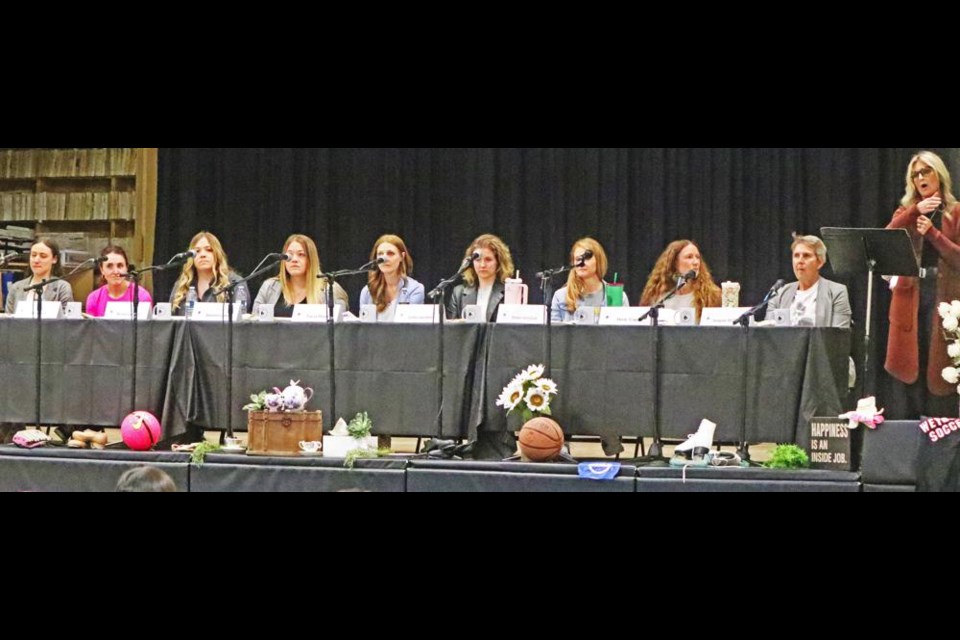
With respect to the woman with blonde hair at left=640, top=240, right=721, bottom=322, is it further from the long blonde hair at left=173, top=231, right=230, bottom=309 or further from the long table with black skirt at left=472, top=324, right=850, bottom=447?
the long blonde hair at left=173, top=231, right=230, bottom=309

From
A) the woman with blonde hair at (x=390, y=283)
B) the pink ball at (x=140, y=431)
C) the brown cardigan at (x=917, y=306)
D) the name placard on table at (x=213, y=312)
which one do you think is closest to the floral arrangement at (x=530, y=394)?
the woman with blonde hair at (x=390, y=283)

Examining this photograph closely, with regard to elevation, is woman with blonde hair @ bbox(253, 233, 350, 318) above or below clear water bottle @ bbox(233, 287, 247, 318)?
above

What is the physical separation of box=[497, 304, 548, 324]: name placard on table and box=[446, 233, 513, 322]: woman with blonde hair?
0.68 meters

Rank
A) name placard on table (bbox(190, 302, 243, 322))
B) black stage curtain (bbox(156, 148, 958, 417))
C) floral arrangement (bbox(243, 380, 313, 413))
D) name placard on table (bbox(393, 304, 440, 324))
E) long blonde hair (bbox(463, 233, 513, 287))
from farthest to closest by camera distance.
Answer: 1. black stage curtain (bbox(156, 148, 958, 417))
2. long blonde hair (bbox(463, 233, 513, 287))
3. name placard on table (bbox(190, 302, 243, 322))
4. name placard on table (bbox(393, 304, 440, 324))
5. floral arrangement (bbox(243, 380, 313, 413))

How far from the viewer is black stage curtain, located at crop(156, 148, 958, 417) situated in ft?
25.6

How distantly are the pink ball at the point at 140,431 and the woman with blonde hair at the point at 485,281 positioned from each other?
1.87m

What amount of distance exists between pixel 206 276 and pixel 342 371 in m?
1.39

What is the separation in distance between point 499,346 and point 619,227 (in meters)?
2.98

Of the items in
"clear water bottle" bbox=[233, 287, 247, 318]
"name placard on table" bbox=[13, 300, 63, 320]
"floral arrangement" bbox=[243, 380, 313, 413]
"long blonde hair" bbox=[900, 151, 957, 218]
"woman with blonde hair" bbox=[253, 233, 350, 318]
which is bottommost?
"floral arrangement" bbox=[243, 380, 313, 413]

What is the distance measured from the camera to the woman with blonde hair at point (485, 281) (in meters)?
6.49

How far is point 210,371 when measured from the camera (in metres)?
5.91

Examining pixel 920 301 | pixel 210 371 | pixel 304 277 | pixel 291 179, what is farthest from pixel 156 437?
pixel 920 301

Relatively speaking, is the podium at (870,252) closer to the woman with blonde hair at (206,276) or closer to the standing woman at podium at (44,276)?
the woman with blonde hair at (206,276)

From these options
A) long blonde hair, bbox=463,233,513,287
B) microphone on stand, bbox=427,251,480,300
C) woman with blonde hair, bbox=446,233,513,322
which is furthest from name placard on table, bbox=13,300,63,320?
long blonde hair, bbox=463,233,513,287
